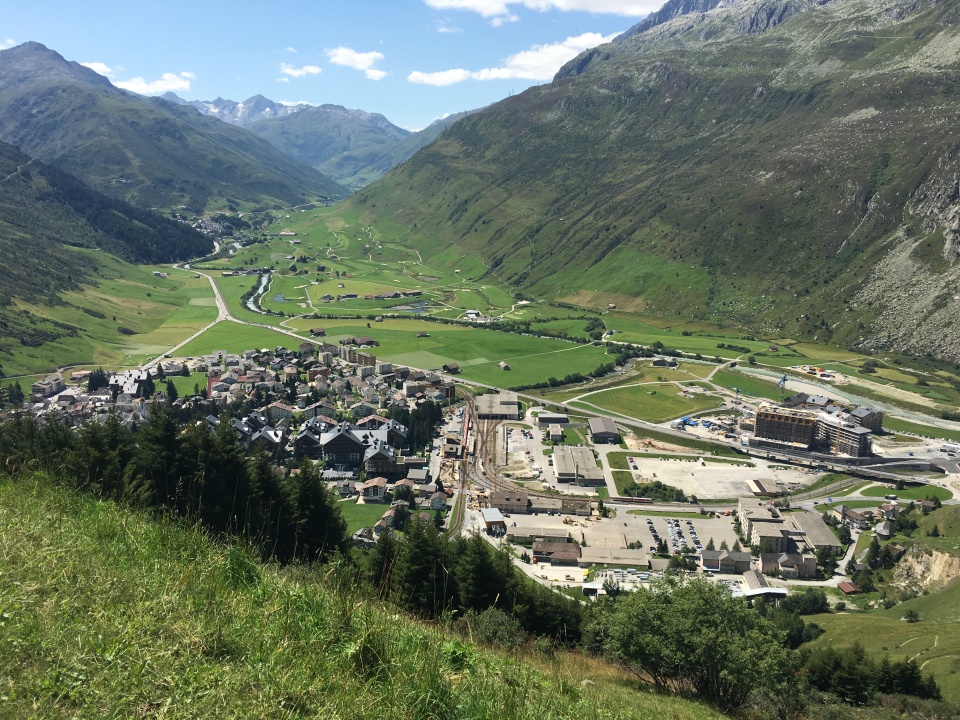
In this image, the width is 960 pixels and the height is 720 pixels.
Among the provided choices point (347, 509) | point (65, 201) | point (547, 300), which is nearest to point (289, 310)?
point (547, 300)

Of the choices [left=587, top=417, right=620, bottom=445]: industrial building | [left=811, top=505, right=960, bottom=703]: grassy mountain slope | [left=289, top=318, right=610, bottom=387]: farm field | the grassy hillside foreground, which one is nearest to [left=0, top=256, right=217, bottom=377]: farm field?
[left=289, top=318, right=610, bottom=387]: farm field

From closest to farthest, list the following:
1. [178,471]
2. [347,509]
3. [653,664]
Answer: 1. [653,664]
2. [178,471]
3. [347,509]

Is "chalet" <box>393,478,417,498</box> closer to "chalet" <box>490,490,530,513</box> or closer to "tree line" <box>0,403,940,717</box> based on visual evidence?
"chalet" <box>490,490,530,513</box>

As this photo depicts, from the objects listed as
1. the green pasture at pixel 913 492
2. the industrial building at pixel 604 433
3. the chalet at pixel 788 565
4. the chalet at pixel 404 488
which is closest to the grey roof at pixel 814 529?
the chalet at pixel 788 565

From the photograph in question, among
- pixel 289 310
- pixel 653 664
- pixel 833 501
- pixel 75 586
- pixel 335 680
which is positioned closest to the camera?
pixel 335 680

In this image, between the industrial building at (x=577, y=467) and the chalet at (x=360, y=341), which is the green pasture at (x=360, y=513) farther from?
the chalet at (x=360, y=341)

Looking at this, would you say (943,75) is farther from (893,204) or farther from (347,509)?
(347,509)

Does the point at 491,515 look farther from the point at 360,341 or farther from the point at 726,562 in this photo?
the point at 360,341
